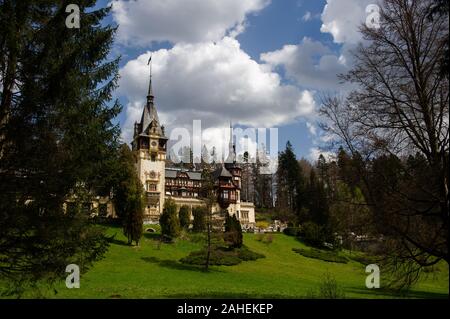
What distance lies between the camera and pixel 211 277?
3506 cm

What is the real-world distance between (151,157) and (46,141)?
61509 millimetres

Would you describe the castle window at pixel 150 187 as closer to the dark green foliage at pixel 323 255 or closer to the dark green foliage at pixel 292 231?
the dark green foliage at pixel 292 231

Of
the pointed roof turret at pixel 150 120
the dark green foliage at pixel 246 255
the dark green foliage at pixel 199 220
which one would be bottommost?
the dark green foliage at pixel 246 255

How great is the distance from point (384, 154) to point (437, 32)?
11.0 feet

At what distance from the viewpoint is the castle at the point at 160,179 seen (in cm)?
7100

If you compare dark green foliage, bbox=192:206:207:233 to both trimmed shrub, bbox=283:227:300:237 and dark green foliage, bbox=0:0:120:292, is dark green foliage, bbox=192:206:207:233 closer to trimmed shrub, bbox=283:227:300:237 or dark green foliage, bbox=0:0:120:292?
trimmed shrub, bbox=283:227:300:237

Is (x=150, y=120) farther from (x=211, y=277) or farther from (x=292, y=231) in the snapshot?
(x=211, y=277)

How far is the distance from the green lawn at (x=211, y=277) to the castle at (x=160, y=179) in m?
15.9

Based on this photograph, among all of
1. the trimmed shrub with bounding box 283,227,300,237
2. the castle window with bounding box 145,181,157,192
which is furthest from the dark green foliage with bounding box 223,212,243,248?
the castle window with bounding box 145,181,157,192

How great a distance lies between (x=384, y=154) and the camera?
431 inches

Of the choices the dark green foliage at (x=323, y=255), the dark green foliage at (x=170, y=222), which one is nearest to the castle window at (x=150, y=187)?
the dark green foliage at (x=170, y=222)

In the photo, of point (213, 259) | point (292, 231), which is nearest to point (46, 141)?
point (213, 259)

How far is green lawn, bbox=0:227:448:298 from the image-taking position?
23141mm

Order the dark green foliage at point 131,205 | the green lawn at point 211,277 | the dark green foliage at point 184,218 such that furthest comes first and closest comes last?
the dark green foliage at point 184,218
the dark green foliage at point 131,205
the green lawn at point 211,277
